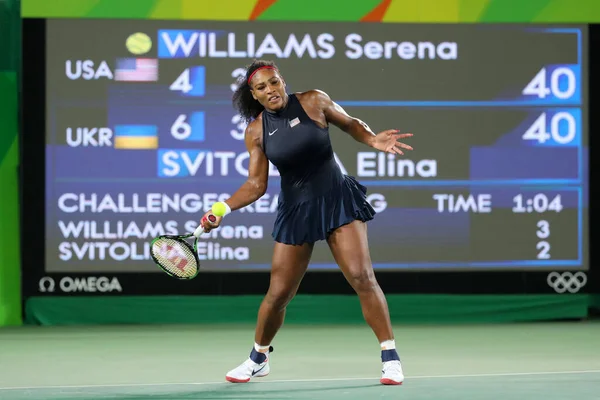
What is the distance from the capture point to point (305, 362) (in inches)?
273

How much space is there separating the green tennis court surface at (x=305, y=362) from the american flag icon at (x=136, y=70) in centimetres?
199

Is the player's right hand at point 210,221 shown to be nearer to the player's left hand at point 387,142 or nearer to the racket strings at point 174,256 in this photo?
the racket strings at point 174,256

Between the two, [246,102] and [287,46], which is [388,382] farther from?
[287,46]

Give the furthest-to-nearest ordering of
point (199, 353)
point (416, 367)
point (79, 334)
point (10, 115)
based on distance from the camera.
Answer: point (10, 115) < point (79, 334) < point (199, 353) < point (416, 367)

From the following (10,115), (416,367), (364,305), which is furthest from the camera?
(10,115)

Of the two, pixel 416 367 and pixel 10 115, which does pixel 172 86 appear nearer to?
pixel 10 115

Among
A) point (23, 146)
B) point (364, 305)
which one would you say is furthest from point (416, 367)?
point (23, 146)

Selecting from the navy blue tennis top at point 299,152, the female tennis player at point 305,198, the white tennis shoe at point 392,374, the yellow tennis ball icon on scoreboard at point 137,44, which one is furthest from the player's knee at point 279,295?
→ the yellow tennis ball icon on scoreboard at point 137,44

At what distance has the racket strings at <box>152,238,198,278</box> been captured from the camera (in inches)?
222

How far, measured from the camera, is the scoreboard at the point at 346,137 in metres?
9.02

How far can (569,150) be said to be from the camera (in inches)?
365

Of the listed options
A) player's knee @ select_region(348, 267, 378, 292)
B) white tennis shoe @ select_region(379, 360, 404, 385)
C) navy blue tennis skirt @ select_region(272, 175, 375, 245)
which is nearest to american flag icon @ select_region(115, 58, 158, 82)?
navy blue tennis skirt @ select_region(272, 175, 375, 245)

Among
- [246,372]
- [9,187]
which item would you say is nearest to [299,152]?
[246,372]

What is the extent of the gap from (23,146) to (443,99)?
3398 mm
